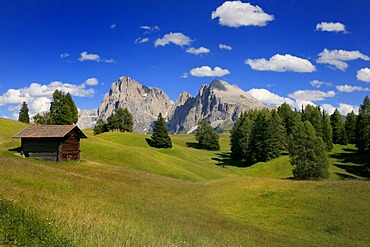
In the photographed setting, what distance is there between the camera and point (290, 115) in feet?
330

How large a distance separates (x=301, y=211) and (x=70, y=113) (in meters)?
80.1

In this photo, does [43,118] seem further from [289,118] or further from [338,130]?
[338,130]

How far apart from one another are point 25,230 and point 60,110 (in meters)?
89.3

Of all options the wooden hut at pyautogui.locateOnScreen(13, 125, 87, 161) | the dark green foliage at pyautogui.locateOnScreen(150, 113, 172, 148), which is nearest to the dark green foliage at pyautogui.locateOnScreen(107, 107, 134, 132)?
the dark green foliage at pyautogui.locateOnScreen(150, 113, 172, 148)

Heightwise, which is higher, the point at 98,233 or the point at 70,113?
the point at 70,113

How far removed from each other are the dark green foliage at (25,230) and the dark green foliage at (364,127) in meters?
87.5

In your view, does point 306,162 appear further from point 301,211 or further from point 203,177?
point 301,211

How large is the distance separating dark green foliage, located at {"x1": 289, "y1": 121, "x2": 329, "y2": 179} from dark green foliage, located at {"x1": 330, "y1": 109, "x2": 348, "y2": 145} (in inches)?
2043

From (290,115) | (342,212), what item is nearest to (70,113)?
(290,115)

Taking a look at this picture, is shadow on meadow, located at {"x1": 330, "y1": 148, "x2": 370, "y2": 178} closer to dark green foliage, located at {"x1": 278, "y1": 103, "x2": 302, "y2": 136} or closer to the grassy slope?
dark green foliage, located at {"x1": 278, "y1": 103, "x2": 302, "y2": 136}

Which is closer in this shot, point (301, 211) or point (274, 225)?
point (274, 225)

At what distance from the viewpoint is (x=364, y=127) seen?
8538 cm

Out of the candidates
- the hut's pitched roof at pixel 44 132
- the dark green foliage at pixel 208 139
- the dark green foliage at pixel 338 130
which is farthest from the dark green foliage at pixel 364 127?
the hut's pitched roof at pixel 44 132

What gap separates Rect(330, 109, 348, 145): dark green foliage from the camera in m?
104
